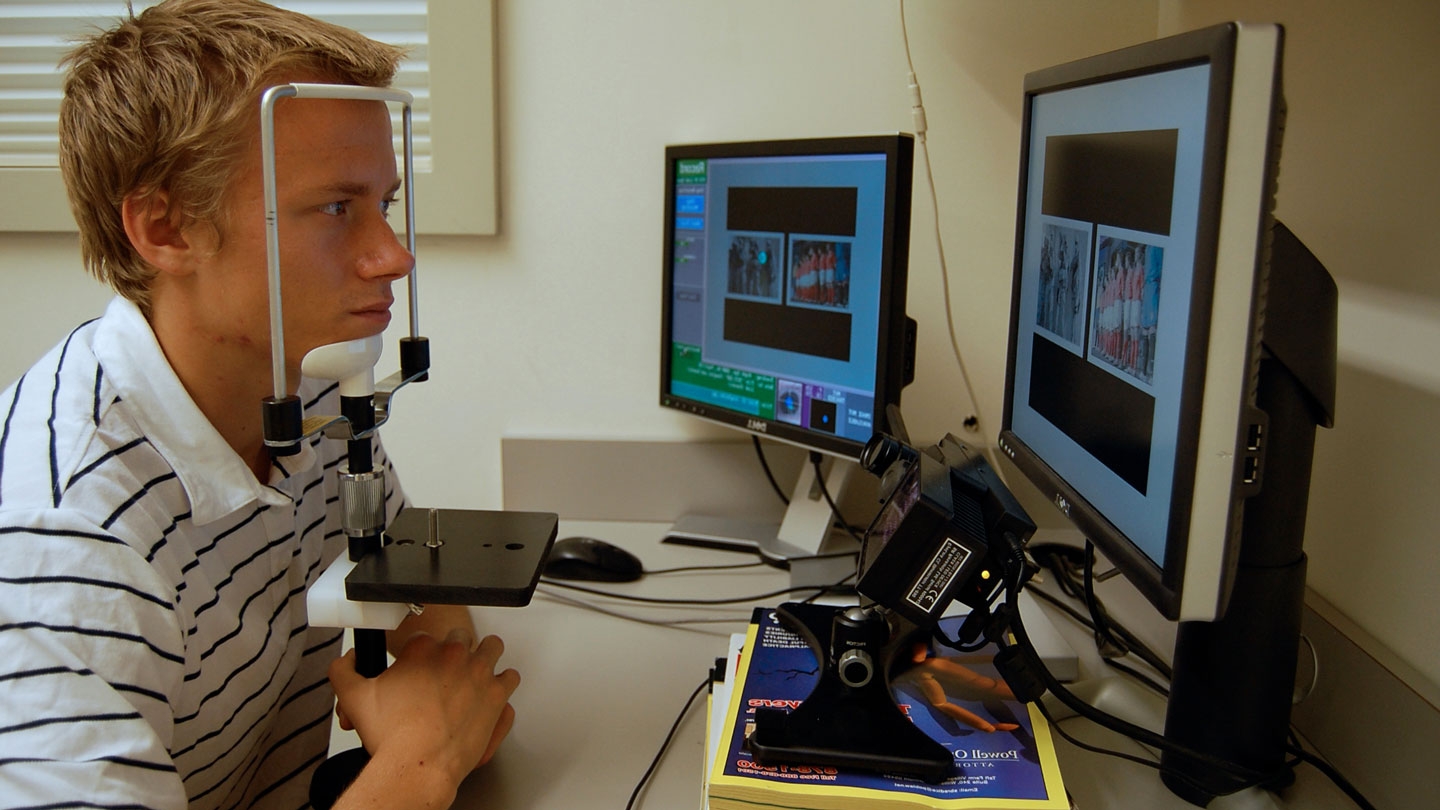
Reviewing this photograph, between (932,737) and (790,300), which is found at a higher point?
(790,300)

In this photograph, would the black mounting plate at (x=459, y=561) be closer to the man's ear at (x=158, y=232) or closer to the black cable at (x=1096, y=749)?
the man's ear at (x=158, y=232)

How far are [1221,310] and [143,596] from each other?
0.71m

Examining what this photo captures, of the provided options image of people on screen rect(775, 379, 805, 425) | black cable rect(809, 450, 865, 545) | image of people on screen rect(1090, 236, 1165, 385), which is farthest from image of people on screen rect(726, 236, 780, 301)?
image of people on screen rect(1090, 236, 1165, 385)

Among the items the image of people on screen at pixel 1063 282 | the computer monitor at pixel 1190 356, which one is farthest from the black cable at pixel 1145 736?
the image of people on screen at pixel 1063 282

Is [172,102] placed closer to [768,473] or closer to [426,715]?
[426,715]

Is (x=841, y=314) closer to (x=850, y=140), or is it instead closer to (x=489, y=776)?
(x=850, y=140)

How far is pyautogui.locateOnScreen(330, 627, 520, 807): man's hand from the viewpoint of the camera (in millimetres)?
797

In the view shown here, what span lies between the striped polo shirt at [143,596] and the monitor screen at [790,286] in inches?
22.3

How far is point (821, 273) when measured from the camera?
1.29 metres

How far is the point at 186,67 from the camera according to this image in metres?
0.82

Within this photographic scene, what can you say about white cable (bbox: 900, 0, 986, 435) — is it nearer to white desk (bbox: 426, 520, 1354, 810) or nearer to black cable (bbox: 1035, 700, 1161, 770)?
white desk (bbox: 426, 520, 1354, 810)

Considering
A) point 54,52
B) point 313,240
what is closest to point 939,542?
point 313,240

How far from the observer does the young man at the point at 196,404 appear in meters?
0.72

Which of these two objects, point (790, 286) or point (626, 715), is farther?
point (790, 286)
